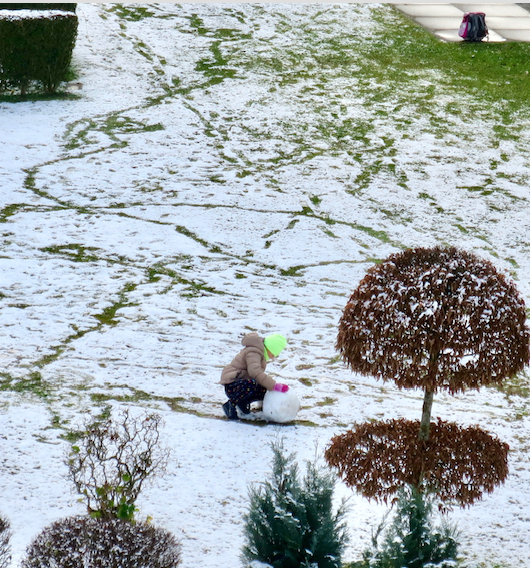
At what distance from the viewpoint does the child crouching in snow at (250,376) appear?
245 inches

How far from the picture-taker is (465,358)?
16.6ft

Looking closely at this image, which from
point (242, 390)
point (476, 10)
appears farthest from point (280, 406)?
point (476, 10)

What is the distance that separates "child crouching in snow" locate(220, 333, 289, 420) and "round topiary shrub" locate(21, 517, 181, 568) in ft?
6.71

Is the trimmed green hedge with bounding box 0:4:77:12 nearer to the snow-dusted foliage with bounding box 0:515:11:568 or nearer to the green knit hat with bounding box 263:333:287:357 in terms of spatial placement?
the green knit hat with bounding box 263:333:287:357

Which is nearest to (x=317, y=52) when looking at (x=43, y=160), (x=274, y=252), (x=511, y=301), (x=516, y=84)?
(x=516, y=84)

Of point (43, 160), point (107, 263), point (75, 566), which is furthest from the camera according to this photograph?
point (43, 160)

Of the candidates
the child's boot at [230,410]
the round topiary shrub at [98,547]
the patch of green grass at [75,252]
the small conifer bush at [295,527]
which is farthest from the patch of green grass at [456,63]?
the round topiary shrub at [98,547]

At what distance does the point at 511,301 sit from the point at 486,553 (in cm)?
153

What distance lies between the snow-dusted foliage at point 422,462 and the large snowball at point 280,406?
734 millimetres

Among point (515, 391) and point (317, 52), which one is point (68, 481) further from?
point (317, 52)

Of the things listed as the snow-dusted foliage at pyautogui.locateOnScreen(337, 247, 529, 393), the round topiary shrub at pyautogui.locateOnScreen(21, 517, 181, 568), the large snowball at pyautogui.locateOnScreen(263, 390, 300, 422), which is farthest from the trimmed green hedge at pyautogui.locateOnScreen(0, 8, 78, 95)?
the round topiary shrub at pyautogui.locateOnScreen(21, 517, 181, 568)

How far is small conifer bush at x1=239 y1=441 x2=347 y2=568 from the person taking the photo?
4.39m

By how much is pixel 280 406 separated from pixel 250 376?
0.35 m

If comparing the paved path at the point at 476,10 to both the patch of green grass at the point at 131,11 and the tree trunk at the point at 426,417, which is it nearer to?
the patch of green grass at the point at 131,11
